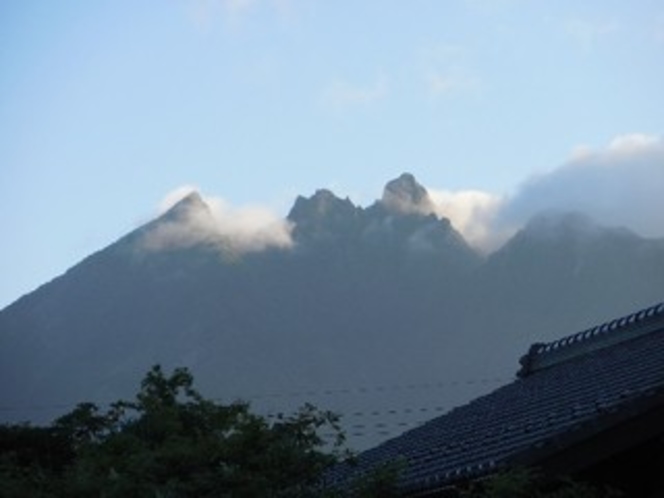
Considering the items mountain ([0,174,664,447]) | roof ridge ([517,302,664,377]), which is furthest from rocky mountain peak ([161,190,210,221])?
roof ridge ([517,302,664,377])

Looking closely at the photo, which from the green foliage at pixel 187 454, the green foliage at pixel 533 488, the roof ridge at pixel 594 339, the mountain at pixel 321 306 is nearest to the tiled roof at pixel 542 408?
the roof ridge at pixel 594 339

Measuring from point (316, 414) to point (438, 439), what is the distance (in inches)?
89.4

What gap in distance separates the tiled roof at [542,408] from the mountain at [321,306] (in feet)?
158

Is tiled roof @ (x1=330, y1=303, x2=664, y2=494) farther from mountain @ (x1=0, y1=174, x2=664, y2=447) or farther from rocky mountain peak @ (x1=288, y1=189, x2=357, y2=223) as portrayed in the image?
rocky mountain peak @ (x1=288, y1=189, x2=357, y2=223)

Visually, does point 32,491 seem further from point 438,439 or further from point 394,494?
point 438,439

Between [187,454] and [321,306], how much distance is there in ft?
228

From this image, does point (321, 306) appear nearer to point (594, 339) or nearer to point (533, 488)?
point (594, 339)

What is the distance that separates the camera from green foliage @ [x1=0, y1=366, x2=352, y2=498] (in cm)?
655

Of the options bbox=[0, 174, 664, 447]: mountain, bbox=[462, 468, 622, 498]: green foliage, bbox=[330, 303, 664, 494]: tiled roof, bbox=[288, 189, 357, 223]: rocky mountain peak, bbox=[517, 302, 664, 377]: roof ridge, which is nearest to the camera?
bbox=[462, 468, 622, 498]: green foliage

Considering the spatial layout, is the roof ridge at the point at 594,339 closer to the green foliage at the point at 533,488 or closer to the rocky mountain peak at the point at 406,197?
the green foliage at the point at 533,488

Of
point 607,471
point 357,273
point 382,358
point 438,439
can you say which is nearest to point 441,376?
point 382,358

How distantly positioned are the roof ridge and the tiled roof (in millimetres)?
13

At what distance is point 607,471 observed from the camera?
5855 millimetres

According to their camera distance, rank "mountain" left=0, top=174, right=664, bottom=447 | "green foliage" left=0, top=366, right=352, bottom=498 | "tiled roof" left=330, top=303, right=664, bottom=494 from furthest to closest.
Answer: "mountain" left=0, top=174, right=664, bottom=447 < "green foliage" left=0, top=366, right=352, bottom=498 < "tiled roof" left=330, top=303, right=664, bottom=494
